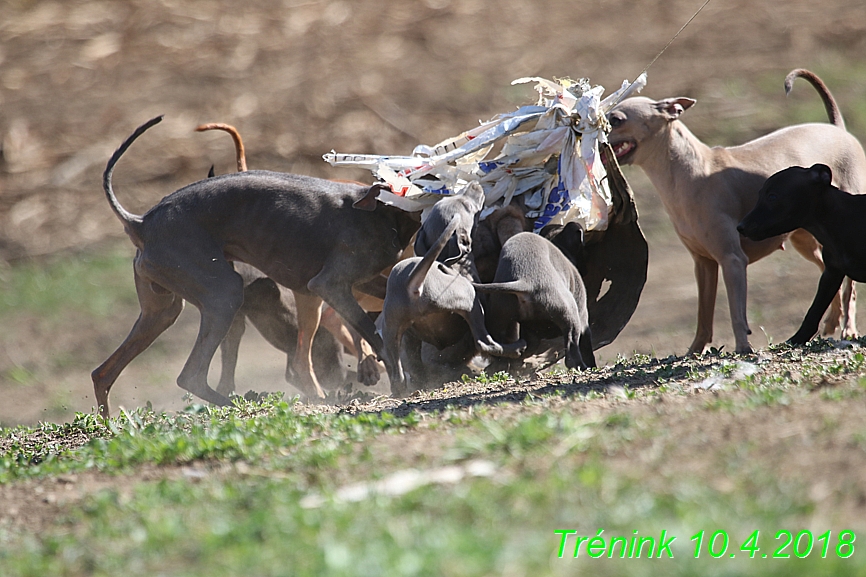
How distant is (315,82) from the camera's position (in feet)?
55.5

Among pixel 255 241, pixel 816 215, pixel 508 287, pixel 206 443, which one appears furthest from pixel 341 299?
pixel 816 215

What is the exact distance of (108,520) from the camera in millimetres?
3959

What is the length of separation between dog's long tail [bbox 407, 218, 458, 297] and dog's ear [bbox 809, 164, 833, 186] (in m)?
2.63

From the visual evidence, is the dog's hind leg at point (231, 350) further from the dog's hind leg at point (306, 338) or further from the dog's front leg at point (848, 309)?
the dog's front leg at point (848, 309)

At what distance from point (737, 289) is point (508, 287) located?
1978mm

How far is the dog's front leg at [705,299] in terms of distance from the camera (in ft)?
28.0

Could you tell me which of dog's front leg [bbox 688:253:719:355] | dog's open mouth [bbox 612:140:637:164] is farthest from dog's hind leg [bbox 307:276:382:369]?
dog's front leg [bbox 688:253:719:355]

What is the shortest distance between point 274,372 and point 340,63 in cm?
849

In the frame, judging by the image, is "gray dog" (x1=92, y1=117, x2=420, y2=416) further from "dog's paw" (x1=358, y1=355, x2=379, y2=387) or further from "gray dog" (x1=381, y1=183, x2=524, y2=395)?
"dog's paw" (x1=358, y1=355, x2=379, y2=387)

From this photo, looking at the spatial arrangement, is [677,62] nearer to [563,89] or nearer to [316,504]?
[563,89]

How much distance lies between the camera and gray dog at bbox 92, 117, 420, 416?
7.50m

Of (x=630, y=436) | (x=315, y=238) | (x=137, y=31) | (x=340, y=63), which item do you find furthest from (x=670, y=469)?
(x=137, y=31)

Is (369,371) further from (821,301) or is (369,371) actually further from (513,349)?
(821,301)

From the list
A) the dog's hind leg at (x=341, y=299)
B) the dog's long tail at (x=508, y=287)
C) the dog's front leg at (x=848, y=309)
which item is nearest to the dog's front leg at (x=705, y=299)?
the dog's front leg at (x=848, y=309)
